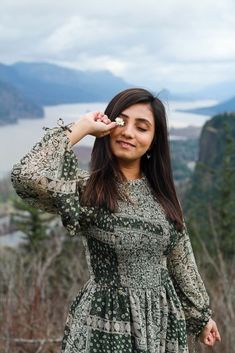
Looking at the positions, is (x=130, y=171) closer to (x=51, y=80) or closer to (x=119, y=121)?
→ (x=119, y=121)

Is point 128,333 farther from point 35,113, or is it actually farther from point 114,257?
point 35,113

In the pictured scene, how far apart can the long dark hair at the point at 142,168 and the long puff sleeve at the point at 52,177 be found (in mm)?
69

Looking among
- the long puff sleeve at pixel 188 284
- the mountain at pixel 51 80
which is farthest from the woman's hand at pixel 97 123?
the mountain at pixel 51 80

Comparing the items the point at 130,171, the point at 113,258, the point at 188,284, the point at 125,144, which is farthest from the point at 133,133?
the point at 188,284

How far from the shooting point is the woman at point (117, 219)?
1.81 m

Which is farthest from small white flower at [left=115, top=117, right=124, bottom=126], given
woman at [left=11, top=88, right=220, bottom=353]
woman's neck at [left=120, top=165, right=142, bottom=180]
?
woman's neck at [left=120, top=165, right=142, bottom=180]

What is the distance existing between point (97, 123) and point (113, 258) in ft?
1.34

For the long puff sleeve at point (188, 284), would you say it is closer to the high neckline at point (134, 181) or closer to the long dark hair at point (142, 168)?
the long dark hair at point (142, 168)

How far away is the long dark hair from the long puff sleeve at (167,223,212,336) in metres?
0.10

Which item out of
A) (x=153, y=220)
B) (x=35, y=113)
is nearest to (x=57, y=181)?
(x=153, y=220)

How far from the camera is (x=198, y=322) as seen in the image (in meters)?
2.18

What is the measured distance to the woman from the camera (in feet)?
5.92

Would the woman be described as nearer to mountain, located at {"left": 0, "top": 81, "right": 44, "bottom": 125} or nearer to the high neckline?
the high neckline

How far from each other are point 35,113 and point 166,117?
266 feet
